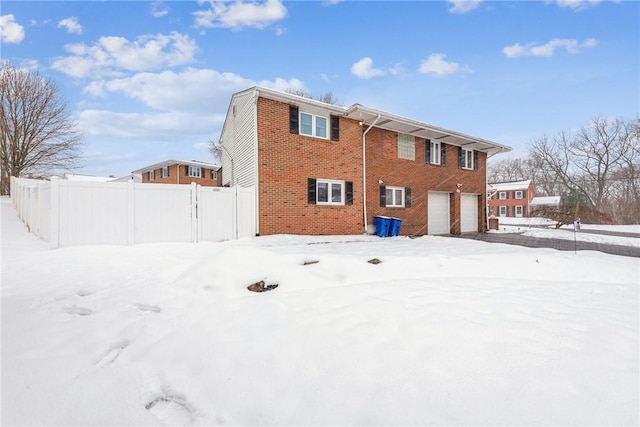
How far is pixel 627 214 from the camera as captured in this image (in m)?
21.5

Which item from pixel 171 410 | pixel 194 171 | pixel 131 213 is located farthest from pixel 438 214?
pixel 194 171

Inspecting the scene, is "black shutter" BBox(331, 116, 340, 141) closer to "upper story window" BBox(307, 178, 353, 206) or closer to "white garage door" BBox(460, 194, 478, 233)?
"upper story window" BBox(307, 178, 353, 206)

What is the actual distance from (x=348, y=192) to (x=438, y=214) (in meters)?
5.88

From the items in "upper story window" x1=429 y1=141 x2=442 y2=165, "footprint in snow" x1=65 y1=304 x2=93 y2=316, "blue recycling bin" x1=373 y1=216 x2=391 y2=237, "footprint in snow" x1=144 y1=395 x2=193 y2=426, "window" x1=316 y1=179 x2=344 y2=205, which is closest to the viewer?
"footprint in snow" x1=144 y1=395 x2=193 y2=426

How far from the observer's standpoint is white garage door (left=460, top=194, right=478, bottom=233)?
15.1m

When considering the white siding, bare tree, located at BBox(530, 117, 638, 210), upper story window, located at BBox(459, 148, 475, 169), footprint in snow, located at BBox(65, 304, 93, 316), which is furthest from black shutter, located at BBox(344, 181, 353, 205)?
bare tree, located at BBox(530, 117, 638, 210)

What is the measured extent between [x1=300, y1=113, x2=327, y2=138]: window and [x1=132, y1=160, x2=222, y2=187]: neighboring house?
17.8 meters

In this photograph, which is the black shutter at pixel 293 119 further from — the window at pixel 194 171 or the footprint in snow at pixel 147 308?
the window at pixel 194 171

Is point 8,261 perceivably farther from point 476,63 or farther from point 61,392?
point 476,63

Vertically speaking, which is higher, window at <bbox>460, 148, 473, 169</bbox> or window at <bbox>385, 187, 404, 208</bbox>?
window at <bbox>460, 148, 473, 169</bbox>

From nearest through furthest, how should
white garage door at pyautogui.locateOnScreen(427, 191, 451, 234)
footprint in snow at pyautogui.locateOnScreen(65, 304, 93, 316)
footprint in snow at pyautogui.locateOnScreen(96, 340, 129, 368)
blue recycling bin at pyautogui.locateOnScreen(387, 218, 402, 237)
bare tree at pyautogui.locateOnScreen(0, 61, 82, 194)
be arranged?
footprint in snow at pyautogui.locateOnScreen(96, 340, 129, 368) < footprint in snow at pyautogui.locateOnScreen(65, 304, 93, 316) < blue recycling bin at pyautogui.locateOnScreen(387, 218, 402, 237) < white garage door at pyautogui.locateOnScreen(427, 191, 451, 234) < bare tree at pyautogui.locateOnScreen(0, 61, 82, 194)

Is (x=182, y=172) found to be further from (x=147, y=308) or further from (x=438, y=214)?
(x=147, y=308)

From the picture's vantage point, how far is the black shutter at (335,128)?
1076cm

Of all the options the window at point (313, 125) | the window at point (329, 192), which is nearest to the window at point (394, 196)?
the window at point (329, 192)
